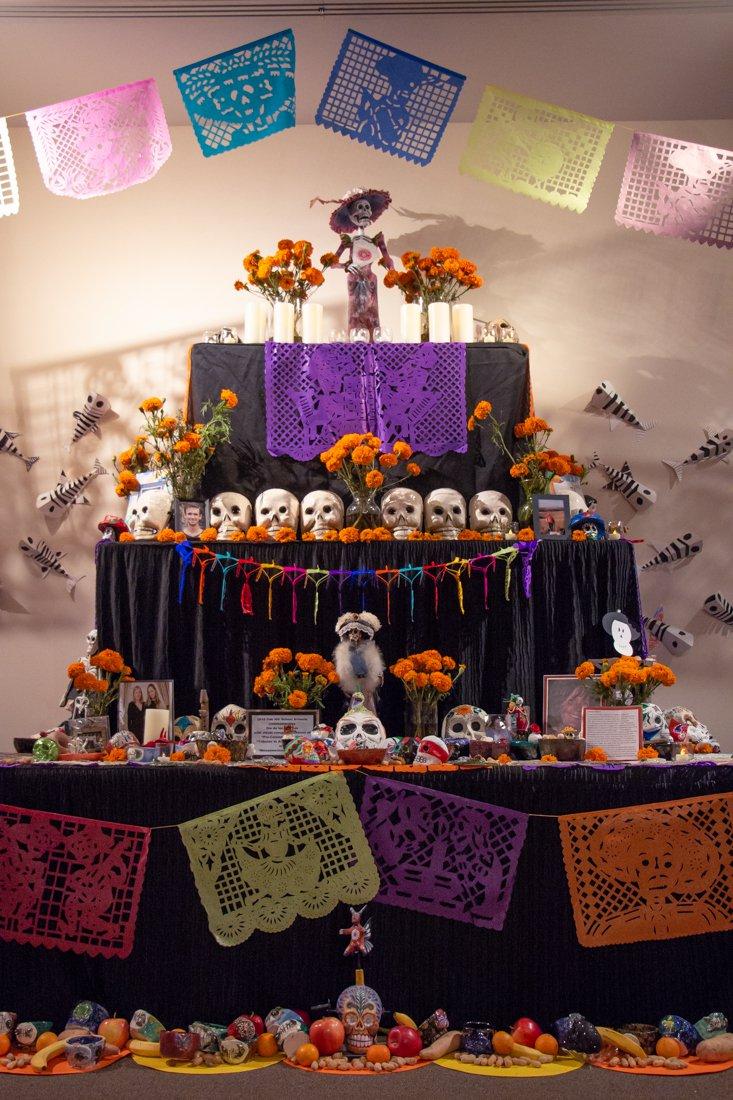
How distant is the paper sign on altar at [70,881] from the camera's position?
3209 mm

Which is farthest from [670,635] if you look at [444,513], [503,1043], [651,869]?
[503,1043]

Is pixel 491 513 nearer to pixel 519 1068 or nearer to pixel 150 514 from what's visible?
pixel 150 514

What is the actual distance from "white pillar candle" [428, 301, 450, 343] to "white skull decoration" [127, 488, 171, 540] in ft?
4.50

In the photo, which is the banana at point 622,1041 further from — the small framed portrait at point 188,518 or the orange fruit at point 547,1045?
the small framed portrait at point 188,518

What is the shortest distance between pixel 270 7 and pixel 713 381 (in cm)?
274

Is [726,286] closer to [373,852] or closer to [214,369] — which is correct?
[214,369]

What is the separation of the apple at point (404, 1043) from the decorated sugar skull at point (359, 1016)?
6 centimetres

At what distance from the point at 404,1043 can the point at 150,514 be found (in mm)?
2278

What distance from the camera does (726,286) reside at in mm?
5516

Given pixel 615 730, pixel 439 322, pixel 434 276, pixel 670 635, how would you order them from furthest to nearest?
pixel 670 635
pixel 434 276
pixel 439 322
pixel 615 730

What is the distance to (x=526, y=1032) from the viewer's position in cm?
310

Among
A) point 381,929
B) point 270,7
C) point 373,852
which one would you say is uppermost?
point 270,7

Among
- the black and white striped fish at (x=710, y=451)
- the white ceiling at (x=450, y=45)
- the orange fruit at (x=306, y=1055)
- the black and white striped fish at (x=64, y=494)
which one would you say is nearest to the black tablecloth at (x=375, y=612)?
the black and white striped fish at (x=64, y=494)

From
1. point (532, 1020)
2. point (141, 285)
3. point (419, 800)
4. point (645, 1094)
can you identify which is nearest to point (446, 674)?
point (419, 800)
